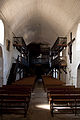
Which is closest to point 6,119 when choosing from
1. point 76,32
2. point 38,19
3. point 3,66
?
point 3,66

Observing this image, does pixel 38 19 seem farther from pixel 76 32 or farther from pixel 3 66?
pixel 3 66

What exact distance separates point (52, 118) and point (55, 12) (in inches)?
385

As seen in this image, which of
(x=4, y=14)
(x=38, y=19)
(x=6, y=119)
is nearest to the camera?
(x=6, y=119)

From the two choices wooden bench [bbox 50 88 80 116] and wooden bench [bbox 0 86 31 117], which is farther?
wooden bench [bbox 50 88 80 116]

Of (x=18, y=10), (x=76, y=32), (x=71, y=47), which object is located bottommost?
(x=71, y=47)

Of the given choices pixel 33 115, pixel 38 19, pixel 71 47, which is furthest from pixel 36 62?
pixel 33 115

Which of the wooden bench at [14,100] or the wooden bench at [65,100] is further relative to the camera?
the wooden bench at [65,100]

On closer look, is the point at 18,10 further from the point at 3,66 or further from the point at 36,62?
the point at 36,62

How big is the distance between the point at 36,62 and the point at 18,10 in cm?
1441

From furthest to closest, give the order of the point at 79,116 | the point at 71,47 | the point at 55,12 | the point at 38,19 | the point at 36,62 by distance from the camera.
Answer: the point at 36,62 → the point at 38,19 → the point at 71,47 → the point at 55,12 → the point at 79,116

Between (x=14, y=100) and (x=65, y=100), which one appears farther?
(x=65, y=100)

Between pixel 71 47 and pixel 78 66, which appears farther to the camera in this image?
pixel 71 47

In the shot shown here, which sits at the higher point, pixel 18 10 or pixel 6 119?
pixel 18 10

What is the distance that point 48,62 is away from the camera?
25359 millimetres
